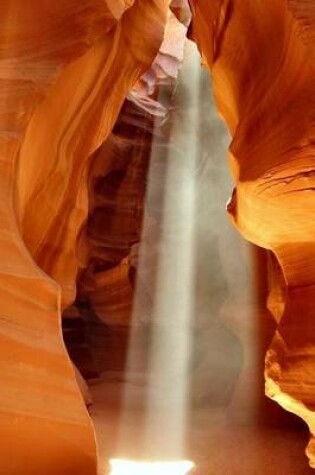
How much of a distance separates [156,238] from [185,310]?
119cm

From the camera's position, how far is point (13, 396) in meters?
2.24

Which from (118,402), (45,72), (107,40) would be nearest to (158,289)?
(118,402)

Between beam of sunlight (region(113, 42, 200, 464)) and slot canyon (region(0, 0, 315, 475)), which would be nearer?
slot canyon (region(0, 0, 315, 475))

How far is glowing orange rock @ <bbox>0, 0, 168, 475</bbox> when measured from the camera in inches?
90.2

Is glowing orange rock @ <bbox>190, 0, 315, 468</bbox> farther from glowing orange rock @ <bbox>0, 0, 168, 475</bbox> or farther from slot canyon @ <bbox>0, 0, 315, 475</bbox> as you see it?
glowing orange rock @ <bbox>0, 0, 168, 475</bbox>

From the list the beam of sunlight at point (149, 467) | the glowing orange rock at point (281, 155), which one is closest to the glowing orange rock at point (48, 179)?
the glowing orange rock at point (281, 155)

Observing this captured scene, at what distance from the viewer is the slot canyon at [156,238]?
2.49 metres

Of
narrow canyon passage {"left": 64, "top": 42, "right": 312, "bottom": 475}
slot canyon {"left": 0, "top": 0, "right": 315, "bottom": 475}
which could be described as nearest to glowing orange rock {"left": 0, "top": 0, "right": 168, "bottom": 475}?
slot canyon {"left": 0, "top": 0, "right": 315, "bottom": 475}

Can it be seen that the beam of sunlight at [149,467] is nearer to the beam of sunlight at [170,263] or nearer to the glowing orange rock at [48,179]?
the glowing orange rock at [48,179]

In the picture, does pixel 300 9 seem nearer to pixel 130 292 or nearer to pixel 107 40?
pixel 107 40

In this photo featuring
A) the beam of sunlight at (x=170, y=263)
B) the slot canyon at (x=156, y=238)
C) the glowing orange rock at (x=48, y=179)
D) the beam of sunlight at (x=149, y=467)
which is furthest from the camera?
the beam of sunlight at (x=170, y=263)

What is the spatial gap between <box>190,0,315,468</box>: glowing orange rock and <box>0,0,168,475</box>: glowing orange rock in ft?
3.11

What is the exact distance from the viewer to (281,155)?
9.93 ft

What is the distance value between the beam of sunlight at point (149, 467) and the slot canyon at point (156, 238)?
0.10ft
